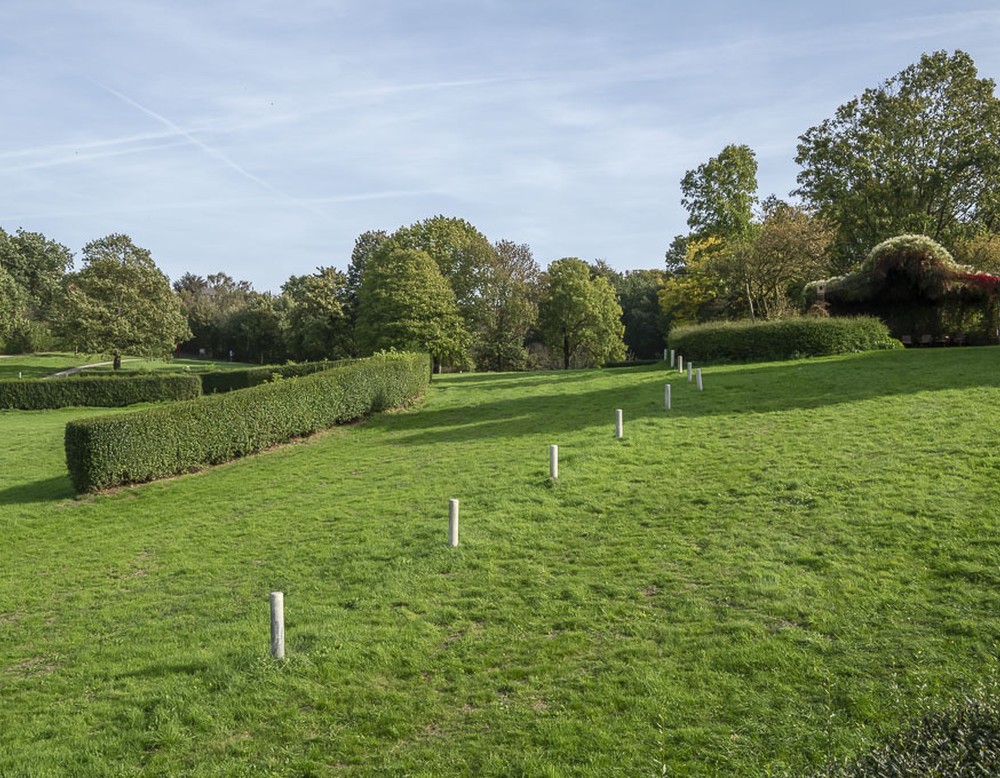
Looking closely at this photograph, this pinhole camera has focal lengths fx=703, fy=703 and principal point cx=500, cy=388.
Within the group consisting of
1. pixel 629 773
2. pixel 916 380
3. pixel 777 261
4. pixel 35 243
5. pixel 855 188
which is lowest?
pixel 629 773

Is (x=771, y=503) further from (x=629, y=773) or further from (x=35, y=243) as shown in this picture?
(x=35, y=243)

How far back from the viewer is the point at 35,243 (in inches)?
3275

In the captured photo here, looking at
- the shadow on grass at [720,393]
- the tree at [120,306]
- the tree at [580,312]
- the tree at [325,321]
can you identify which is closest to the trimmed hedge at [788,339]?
the shadow on grass at [720,393]

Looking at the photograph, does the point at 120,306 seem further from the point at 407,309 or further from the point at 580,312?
the point at 580,312

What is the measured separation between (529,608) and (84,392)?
3884cm

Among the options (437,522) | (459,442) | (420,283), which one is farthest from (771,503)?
(420,283)

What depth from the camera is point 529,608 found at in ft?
28.6

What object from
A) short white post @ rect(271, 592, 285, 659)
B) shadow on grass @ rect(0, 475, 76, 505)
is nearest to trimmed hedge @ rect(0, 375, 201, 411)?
shadow on grass @ rect(0, 475, 76, 505)

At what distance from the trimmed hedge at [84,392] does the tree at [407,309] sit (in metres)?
12.9

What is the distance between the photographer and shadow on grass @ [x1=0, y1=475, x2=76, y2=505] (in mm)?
16969

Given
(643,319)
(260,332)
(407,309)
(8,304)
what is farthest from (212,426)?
(260,332)

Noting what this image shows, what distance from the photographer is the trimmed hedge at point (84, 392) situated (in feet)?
127

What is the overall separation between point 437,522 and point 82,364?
67002 mm

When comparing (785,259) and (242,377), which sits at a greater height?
(785,259)
